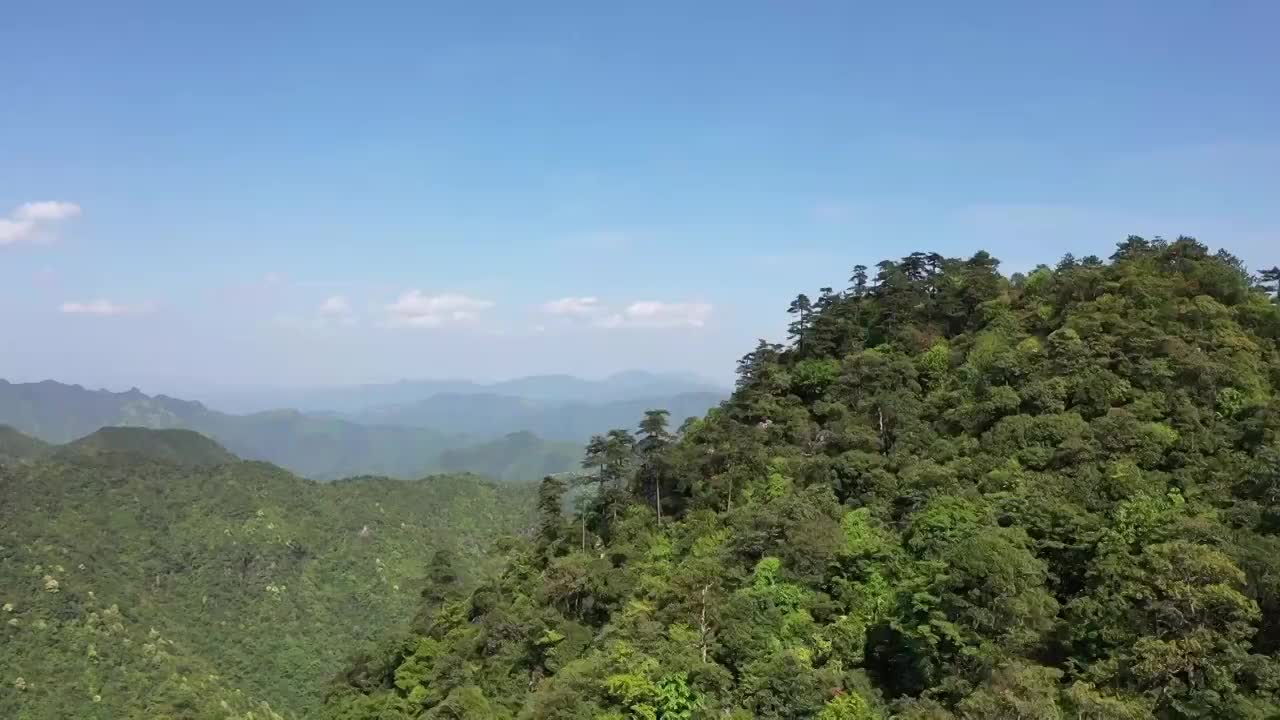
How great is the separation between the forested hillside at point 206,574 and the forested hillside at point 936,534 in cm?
1641

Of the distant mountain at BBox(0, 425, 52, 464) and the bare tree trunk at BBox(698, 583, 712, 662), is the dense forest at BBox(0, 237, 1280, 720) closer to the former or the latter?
A: the bare tree trunk at BBox(698, 583, 712, 662)

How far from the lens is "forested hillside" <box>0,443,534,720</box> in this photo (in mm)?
58656

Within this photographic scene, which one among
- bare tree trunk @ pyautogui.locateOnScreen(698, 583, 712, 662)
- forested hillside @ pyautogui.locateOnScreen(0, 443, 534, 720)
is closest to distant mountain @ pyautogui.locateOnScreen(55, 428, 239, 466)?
forested hillside @ pyautogui.locateOnScreen(0, 443, 534, 720)

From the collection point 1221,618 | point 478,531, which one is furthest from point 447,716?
Result: point 478,531

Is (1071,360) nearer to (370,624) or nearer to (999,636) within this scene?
(999,636)

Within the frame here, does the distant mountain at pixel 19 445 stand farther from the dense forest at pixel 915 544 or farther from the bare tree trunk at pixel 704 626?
the bare tree trunk at pixel 704 626

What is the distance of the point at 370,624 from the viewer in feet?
263

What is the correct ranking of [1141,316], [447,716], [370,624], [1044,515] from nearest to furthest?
1. [1044,515]
2. [447,716]
3. [1141,316]
4. [370,624]

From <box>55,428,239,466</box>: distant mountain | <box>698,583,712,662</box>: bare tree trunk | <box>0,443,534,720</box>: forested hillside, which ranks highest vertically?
<box>698,583,712,662</box>: bare tree trunk

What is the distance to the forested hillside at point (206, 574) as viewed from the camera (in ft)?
192

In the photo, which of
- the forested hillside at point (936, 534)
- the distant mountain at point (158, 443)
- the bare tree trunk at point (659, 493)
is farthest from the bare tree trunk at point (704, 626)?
the distant mountain at point (158, 443)

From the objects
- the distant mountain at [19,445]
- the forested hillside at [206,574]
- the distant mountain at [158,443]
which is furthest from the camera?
the distant mountain at [158,443]

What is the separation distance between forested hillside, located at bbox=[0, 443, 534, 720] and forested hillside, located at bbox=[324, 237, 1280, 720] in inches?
646

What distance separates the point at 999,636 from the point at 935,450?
11.4 meters
